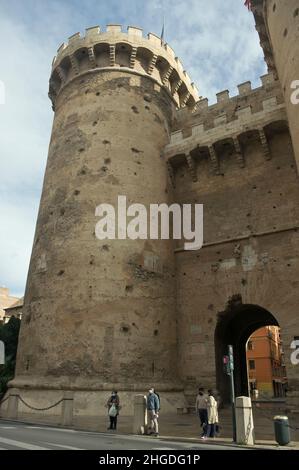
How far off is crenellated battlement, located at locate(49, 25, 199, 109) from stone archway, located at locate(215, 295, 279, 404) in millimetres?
10953

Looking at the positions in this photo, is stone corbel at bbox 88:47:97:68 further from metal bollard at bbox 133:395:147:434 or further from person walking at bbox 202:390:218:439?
person walking at bbox 202:390:218:439

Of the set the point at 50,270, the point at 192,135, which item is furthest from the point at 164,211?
the point at 50,270

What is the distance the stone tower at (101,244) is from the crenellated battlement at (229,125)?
1072mm

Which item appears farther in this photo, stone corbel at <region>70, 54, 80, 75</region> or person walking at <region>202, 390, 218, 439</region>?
stone corbel at <region>70, 54, 80, 75</region>

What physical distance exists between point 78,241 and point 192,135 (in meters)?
6.76

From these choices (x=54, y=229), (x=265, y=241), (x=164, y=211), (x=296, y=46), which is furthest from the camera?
(x=164, y=211)

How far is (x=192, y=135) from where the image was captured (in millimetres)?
18250

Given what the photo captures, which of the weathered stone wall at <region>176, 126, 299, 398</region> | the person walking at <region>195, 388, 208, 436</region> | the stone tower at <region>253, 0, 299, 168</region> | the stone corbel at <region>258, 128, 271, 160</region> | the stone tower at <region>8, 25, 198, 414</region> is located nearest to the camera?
the person walking at <region>195, 388, 208, 436</region>

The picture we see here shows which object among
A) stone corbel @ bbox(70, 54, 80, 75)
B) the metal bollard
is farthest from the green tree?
stone corbel @ bbox(70, 54, 80, 75)

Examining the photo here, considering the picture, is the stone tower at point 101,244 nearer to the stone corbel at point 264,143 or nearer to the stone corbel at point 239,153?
the stone corbel at point 239,153

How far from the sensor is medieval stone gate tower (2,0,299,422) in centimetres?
1434

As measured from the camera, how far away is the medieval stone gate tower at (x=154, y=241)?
1434 centimetres

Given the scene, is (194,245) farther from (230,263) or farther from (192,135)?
(192,135)

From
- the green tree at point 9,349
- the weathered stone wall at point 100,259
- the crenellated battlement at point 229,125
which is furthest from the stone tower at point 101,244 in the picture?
the green tree at point 9,349
